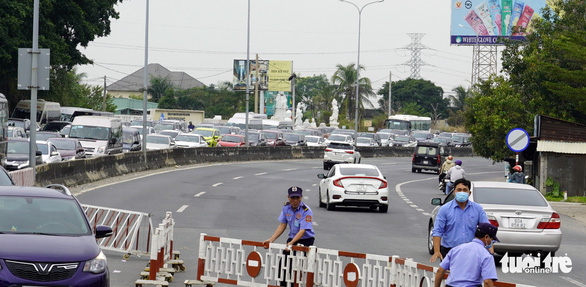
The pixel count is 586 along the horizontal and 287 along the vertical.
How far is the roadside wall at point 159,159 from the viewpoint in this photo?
29438mm

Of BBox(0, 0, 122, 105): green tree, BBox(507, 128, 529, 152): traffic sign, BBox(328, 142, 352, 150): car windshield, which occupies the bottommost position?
BBox(328, 142, 352, 150): car windshield

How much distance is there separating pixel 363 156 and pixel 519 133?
148ft

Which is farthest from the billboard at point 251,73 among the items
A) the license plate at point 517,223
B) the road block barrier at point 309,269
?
the road block barrier at point 309,269

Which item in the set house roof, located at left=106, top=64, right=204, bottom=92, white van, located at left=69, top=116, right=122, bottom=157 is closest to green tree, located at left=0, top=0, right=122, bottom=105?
white van, located at left=69, top=116, right=122, bottom=157

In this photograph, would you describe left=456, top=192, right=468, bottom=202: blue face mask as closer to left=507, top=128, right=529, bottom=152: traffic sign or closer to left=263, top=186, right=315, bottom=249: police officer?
left=263, top=186, right=315, bottom=249: police officer

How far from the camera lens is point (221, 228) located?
20.1m

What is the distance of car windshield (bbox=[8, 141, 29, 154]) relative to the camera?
109 feet

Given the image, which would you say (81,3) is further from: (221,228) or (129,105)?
(129,105)

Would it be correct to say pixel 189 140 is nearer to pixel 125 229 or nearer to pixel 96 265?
pixel 125 229

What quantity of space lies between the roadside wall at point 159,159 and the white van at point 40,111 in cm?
1274

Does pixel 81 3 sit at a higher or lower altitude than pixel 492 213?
higher

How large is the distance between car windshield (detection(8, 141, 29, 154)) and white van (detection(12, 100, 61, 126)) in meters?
Result: 25.9

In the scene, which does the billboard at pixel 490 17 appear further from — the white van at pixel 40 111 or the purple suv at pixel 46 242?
the purple suv at pixel 46 242

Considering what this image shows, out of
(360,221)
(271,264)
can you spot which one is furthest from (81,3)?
(271,264)
